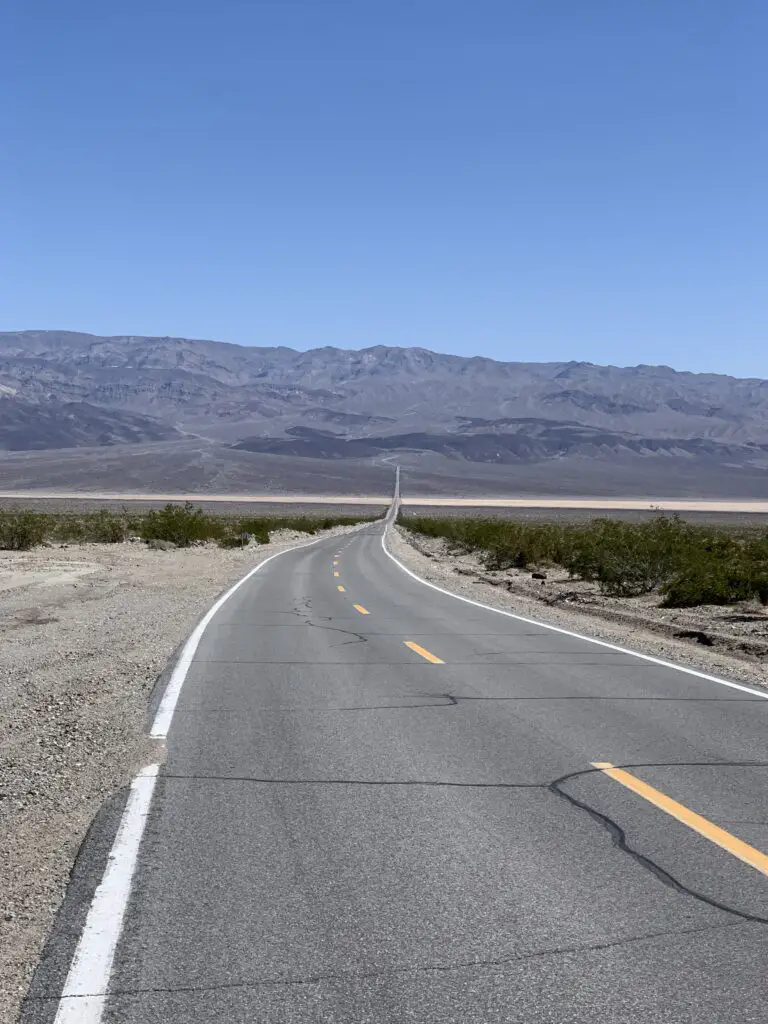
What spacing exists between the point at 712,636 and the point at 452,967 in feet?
42.3

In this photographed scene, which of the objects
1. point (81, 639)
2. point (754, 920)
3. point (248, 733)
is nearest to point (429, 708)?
point (248, 733)

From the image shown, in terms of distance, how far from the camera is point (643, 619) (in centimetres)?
1880

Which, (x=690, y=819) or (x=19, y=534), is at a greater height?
(x=690, y=819)

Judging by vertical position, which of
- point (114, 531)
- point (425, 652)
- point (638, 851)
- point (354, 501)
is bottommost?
point (354, 501)

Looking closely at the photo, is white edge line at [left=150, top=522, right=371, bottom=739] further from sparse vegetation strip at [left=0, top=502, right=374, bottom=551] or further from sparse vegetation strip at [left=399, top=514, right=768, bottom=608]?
sparse vegetation strip at [left=0, top=502, right=374, bottom=551]

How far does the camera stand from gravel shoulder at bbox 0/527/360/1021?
513 cm

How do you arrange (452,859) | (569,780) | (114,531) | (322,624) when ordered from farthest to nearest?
1. (114,531)
2. (322,624)
3. (569,780)
4. (452,859)

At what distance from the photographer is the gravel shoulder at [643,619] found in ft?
47.1

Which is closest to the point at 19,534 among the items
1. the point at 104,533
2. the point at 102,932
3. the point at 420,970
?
the point at 104,533

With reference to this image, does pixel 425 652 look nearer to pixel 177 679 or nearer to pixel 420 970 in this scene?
pixel 177 679

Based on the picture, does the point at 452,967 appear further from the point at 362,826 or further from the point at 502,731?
the point at 502,731

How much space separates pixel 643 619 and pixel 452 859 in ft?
45.5

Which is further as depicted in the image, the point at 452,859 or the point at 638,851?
the point at 638,851

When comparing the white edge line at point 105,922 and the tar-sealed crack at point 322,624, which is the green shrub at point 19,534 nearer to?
the tar-sealed crack at point 322,624
